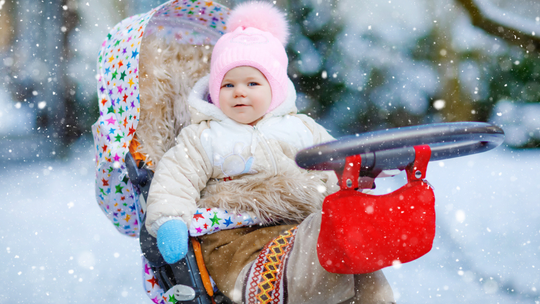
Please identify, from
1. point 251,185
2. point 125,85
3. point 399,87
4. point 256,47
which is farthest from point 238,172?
point 399,87

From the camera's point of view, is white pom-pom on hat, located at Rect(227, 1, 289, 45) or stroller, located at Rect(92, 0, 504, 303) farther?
white pom-pom on hat, located at Rect(227, 1, 289, 45)

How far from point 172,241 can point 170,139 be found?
0.51m

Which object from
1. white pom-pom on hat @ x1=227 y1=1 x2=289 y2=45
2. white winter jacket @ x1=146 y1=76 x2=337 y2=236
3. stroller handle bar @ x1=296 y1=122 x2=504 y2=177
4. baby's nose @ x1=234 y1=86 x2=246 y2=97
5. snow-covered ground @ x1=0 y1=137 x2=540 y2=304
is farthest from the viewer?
snow-covered ground @ x1=0 y1=137 x2=540 y2=304

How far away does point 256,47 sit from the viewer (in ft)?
4.53

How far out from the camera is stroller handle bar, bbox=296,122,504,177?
77cm

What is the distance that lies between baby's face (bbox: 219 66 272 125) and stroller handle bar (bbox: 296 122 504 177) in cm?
59

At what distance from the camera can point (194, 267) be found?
1131 millimetres

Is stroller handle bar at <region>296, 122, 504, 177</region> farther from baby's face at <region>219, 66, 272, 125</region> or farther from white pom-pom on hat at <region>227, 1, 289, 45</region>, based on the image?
white pom-pom on hat at <region>227, 1, 289, 45</region>

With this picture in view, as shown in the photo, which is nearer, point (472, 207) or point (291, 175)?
point (291, 175)

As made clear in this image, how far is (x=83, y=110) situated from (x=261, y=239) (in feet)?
10.4

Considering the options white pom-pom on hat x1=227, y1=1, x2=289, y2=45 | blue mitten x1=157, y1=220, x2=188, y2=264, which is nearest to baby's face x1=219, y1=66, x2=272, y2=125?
white pom-pom on hat x1=227, y1=1, x2=289, y2=45

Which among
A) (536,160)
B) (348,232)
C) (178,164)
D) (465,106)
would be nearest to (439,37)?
(465,106)

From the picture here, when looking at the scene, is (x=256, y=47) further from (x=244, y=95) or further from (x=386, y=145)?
(x=386, y=145)

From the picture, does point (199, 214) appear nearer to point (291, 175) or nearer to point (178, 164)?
point (178, 164)
